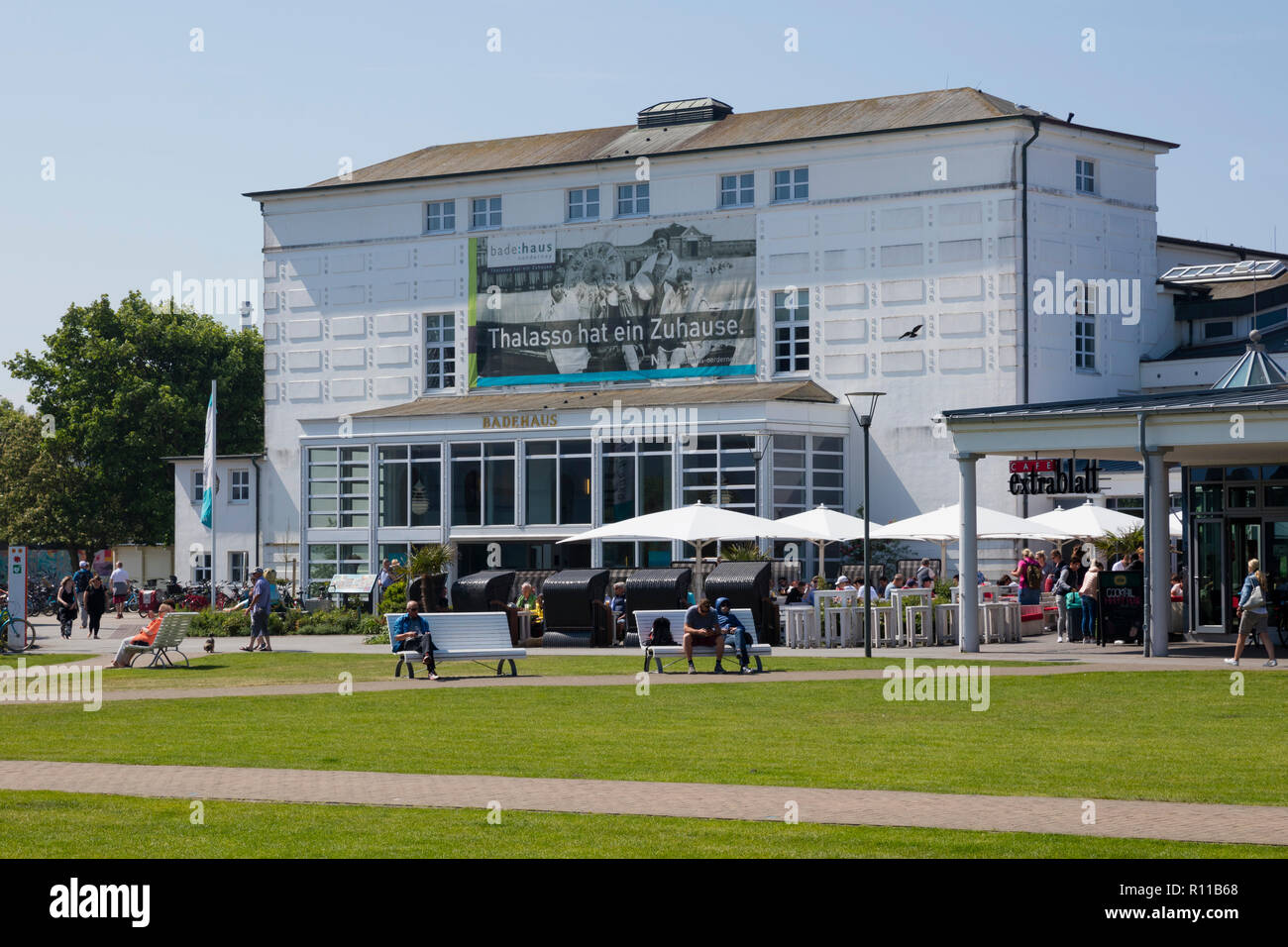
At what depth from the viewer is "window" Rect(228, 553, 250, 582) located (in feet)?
202

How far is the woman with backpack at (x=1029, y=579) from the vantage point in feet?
132

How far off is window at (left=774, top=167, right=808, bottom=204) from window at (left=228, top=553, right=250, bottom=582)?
21564mm

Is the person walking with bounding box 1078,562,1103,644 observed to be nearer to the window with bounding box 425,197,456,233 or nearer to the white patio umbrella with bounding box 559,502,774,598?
the white patio umbrella with bounding box 559,502,774,598

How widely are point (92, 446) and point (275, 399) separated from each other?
1770cm

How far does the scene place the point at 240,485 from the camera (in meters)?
62.6

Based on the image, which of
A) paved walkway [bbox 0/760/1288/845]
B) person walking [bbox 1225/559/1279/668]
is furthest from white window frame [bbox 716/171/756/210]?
paved walkway [bbox 0/760/1288/845]

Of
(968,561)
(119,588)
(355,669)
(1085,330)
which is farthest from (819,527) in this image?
(119,588)

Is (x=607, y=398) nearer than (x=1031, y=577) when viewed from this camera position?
No

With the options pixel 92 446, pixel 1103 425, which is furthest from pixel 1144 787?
pixel 92 446

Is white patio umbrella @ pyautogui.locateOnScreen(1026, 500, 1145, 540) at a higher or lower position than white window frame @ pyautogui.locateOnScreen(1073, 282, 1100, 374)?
lower

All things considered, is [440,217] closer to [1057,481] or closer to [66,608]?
[66,608]

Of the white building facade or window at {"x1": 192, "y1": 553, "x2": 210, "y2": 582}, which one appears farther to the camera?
window at {"x1": 192, "y1": 553, "x2": 210, "y2": 582}

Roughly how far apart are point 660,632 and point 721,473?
2161cm
